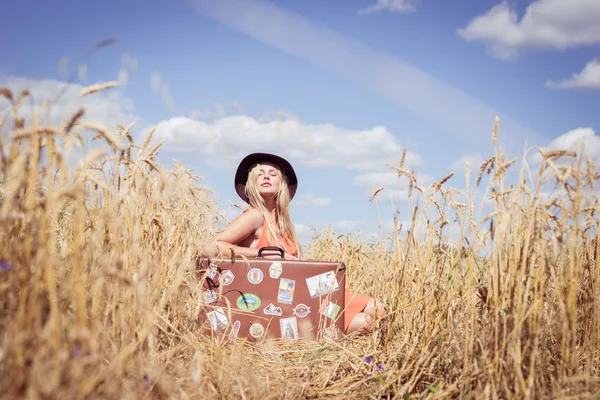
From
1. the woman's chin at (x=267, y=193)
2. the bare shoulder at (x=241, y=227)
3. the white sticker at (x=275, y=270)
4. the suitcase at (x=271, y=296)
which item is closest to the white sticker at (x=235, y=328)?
the suitcase at (x=271, y=296)

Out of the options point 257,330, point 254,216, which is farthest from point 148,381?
point 254,216

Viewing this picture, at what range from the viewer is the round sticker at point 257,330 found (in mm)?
2871

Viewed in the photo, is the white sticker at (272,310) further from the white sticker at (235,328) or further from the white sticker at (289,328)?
the white sticker at (235,328)

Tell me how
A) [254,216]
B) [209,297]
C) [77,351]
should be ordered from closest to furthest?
[77,351] < [209,297] < [254,216]

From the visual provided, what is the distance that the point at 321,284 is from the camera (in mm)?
2896

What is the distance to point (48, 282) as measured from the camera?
1184 millimetres

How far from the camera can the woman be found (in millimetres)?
3283

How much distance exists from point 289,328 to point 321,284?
0.33m

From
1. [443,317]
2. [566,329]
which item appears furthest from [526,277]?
[443,317]

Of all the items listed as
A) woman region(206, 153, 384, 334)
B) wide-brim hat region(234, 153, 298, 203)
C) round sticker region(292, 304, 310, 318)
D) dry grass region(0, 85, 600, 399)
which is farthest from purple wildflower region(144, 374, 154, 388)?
wide-brim hat region(234, 153, 298, 203)

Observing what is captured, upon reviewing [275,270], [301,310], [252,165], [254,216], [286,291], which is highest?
[252,165]

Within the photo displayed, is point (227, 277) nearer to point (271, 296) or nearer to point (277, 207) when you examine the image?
point (271, 296)

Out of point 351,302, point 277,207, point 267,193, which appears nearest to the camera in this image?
point 351,302

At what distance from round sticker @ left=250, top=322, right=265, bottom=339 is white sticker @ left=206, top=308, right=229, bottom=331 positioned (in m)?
0.16
